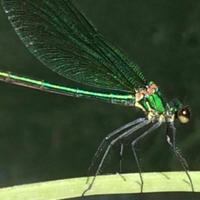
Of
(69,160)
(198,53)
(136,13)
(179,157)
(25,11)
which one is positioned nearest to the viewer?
(179,157)

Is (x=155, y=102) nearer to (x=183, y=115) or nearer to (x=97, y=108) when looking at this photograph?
(x=183, y=115)

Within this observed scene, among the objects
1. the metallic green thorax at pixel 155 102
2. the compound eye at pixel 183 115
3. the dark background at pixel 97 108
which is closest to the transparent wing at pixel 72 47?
the metallic green thorax at pixel 155 102

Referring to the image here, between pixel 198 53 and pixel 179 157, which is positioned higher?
pixel 198 53

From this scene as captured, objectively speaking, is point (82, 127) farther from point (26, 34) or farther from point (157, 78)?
point (26, 34)

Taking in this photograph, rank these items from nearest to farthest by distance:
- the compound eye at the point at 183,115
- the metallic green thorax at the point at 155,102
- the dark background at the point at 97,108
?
the compound eye at the point at 183,115 → the metallic green thorax at the point at 155,102 → the dark background at the point at 97,108

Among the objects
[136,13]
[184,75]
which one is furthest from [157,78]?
[136,13]

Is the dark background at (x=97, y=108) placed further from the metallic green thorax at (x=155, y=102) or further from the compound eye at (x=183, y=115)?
the compound eye at (x=183, y=115)
